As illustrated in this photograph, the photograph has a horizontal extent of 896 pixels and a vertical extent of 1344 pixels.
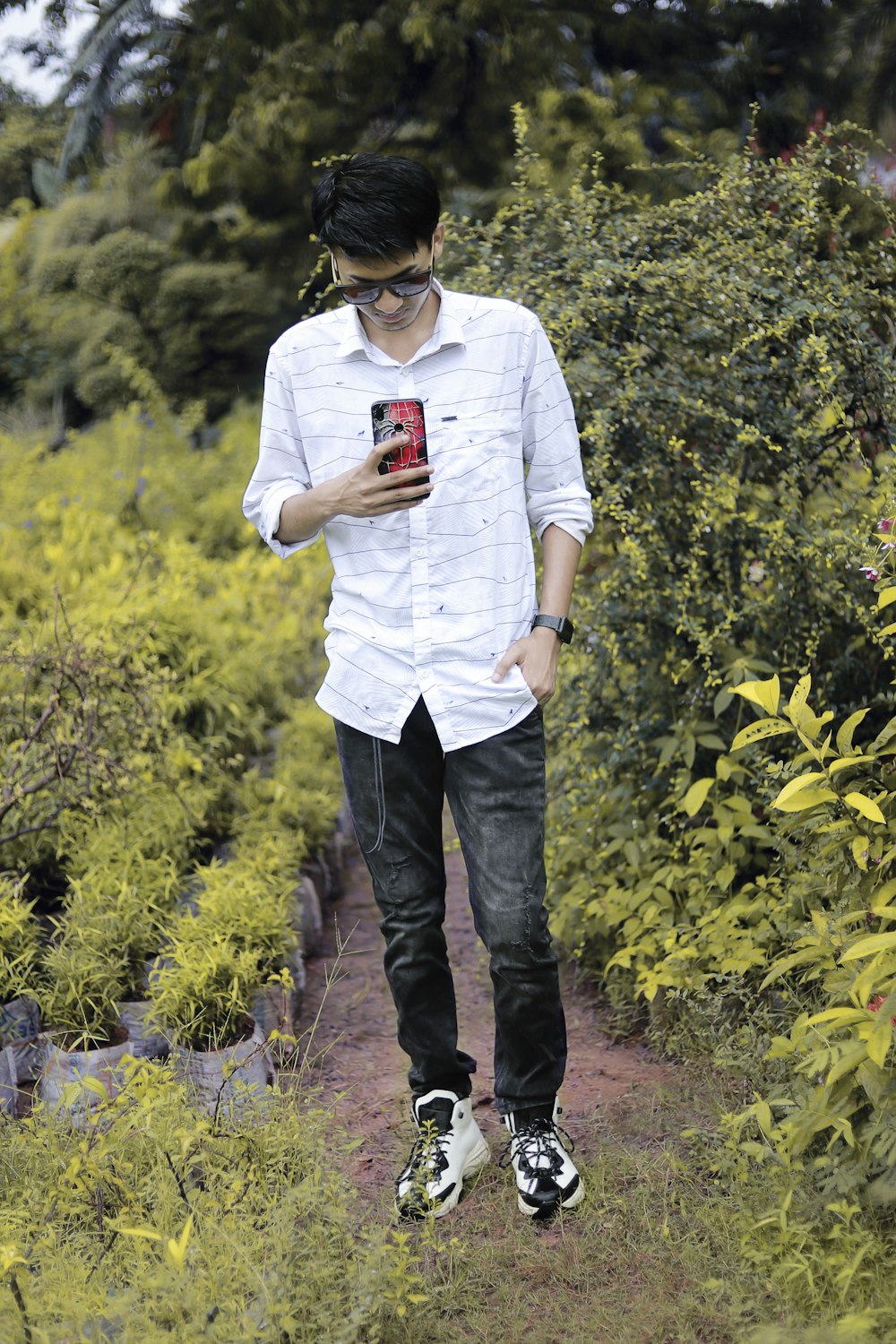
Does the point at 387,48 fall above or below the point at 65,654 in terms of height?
above

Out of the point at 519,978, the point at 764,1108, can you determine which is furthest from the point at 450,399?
the point at 764,1108

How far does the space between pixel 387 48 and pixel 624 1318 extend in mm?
7125

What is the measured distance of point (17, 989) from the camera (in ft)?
10.2

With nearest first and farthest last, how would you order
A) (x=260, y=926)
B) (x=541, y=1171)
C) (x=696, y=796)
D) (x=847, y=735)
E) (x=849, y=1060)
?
(x=849, y=1060) < (x=847, y=735) < (x=541, y=1171) < (x=696, y=796) < (x=260, y=926)

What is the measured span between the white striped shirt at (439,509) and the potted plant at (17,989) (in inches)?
54.2

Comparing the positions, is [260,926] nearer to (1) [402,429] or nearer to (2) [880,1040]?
(1) [402,429]

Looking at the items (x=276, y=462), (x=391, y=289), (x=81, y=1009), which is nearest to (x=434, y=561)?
(x=276, y=462)

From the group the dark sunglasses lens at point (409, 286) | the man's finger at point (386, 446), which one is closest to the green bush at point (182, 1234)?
the man's finger at point (386, 446)

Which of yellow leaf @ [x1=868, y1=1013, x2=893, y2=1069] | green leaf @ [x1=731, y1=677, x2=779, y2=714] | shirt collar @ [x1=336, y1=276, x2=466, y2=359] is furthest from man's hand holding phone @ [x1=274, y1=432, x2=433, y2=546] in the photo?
yellow leaf @ [x1=868, y1=1013, x2=893, y2=1069]

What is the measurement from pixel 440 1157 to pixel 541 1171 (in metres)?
0.21

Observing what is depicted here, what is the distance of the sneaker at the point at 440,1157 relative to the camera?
2420mm

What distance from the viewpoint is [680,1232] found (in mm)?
2309

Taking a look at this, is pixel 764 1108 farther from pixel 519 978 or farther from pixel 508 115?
pixel 508 115

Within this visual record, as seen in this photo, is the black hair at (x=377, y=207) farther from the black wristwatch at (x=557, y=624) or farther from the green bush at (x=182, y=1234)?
the green bush at (x=182, y=1234)
